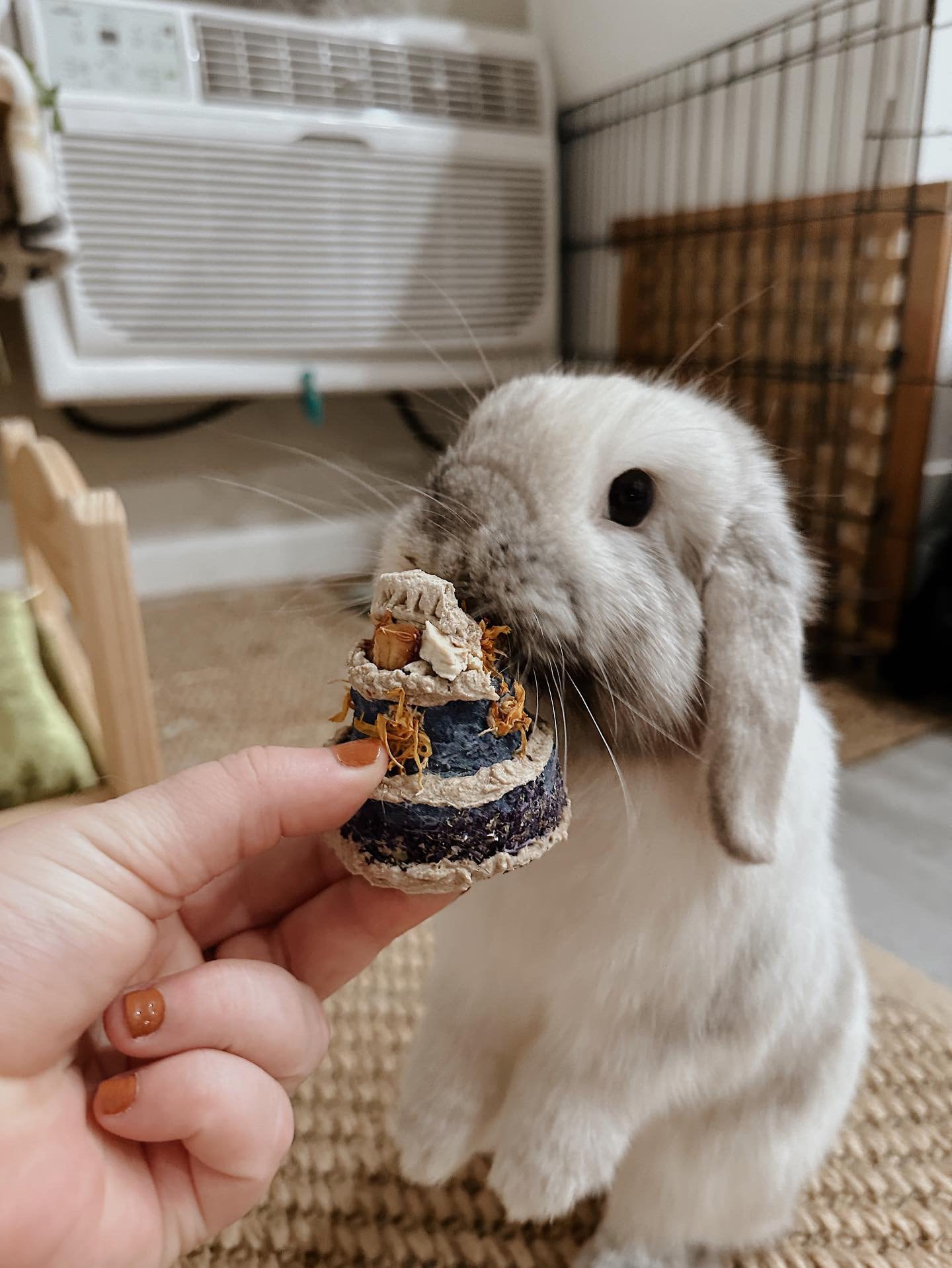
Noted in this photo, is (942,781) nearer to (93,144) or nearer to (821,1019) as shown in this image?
(821,1019)

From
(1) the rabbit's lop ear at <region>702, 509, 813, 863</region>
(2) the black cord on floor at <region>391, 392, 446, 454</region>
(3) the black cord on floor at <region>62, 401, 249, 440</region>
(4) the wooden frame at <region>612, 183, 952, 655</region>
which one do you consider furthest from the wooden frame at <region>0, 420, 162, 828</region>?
(2) the black cord on floor at <region>391, 392, 446, 454</region>

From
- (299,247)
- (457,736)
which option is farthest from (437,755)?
(299,247)

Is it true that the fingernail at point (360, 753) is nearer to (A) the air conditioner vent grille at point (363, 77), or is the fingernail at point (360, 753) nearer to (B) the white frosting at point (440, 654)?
(B) the white frosting at point (440, 654)

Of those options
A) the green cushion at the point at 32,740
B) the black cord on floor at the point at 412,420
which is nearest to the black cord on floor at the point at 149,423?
the black cord on floor at the point at 412,420

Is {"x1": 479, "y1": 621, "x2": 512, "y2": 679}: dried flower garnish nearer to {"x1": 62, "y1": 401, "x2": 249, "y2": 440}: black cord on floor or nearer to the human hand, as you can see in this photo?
the human hand

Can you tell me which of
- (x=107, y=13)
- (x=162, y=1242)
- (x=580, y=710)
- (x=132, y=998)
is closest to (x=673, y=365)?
(x=580, y=710)

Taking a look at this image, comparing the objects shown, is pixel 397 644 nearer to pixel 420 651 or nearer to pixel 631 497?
pixel 420 651
